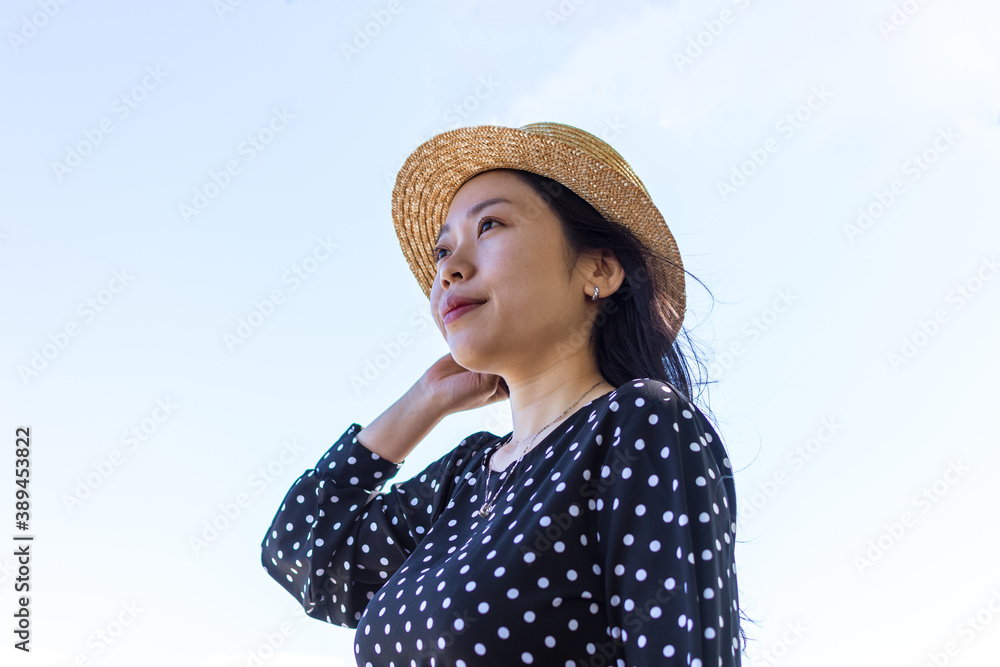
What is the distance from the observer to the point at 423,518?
226 centimetres

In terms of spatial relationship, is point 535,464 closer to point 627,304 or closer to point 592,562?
point 592,562

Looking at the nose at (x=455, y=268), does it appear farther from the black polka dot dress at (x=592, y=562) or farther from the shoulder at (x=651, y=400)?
the shoulder at (x=651, y=400)

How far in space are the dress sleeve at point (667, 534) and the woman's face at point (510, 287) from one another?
15.1 inches

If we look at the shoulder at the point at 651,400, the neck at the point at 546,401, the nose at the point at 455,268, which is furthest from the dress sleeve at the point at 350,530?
the shoulder at the point at 651,400

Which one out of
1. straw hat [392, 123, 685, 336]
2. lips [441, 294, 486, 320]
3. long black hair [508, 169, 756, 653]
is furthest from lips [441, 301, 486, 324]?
straw hat [392, 123, 685, 336]

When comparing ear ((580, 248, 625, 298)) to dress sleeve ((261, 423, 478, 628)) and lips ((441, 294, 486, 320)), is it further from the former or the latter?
dress sleeve ((261, 423, 478, 628))

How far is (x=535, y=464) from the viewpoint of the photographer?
181 cm

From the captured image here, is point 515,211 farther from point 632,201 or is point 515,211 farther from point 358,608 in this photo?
point 358,608

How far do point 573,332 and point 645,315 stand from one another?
18 cm

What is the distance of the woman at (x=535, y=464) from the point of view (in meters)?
1.42

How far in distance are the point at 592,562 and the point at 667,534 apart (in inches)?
7.2

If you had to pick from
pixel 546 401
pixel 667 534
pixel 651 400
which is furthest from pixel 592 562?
pixel 546 401

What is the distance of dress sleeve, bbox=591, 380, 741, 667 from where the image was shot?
1.30 metres

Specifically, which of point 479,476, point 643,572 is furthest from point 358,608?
point 643,572
